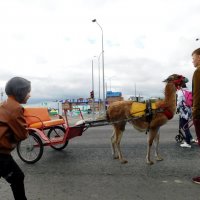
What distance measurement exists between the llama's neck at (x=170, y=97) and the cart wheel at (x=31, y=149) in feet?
10.0

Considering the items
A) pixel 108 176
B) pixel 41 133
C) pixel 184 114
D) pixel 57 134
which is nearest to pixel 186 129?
pixel 184 114

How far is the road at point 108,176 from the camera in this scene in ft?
18.1

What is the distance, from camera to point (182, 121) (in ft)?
32.7

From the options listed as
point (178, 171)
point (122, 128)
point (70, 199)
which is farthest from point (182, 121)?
point (70, 199)

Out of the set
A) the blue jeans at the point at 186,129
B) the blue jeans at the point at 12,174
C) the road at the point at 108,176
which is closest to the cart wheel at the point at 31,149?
the road at the point at 108,176

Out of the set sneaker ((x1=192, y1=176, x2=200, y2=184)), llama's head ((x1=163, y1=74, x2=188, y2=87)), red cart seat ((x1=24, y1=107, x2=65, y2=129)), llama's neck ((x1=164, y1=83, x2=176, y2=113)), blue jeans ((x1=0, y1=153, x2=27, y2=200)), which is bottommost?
sneaker ((x1=192, y1=176, x2=200, y2=184))

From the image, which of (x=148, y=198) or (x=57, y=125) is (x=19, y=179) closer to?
(x=148, y=198)

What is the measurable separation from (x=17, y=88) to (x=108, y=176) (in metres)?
3.34

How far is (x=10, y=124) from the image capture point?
369cm

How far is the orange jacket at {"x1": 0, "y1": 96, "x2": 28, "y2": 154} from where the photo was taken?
3.68 meters

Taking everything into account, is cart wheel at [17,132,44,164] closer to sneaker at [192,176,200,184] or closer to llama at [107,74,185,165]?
llama at [107,74,185,165]

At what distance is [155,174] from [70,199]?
1998 millimetres

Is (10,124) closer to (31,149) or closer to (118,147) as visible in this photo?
(31,149)

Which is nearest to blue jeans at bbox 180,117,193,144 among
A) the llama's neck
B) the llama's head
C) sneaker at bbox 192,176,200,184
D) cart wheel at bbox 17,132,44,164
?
the llama's neck
